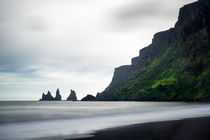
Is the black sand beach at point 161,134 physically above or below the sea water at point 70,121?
above

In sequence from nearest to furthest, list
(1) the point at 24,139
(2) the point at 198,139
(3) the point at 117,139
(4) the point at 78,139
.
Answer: (2) the point at 198,139 < (3) the point at 117,139 < (4) the point at 78,139 < (1) the point at 24,139

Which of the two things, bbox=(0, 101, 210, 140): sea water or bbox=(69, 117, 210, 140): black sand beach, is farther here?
bbox=(0, 101, 210, 140): sea water

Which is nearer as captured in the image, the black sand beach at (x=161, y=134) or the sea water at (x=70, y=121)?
the black sand beach at (x=161, y=134)

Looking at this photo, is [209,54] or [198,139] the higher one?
[209,54]

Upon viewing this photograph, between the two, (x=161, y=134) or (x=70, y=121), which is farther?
(x=70, y=121)

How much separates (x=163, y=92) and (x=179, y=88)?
54.5 ft

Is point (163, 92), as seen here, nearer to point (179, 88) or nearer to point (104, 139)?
point (179, 88)

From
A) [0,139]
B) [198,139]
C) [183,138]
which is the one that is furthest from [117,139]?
[0,139]

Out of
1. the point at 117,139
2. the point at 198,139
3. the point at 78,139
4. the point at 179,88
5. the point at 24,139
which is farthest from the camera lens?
the point at 179,88

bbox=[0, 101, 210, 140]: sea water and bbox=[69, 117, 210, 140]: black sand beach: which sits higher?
bbox=[69, 117, 210, 140]: black sand beach

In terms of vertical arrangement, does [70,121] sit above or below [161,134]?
below

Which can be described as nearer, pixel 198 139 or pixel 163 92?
pixel 198 139

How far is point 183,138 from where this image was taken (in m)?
14.5

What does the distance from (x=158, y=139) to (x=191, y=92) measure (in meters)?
176
